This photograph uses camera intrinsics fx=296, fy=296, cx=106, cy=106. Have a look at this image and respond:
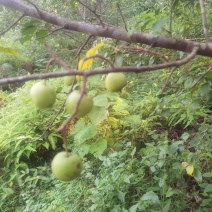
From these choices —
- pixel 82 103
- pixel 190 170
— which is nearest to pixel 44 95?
pixel 82 103

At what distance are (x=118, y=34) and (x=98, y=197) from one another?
1.04m

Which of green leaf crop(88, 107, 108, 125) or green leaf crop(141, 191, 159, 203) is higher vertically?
green leaf crop(88, 107, 108, 125)

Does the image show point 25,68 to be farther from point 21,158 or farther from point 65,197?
point 65,197

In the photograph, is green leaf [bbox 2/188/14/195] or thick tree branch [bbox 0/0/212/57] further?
green leaf [bbox 2/188/14/195]

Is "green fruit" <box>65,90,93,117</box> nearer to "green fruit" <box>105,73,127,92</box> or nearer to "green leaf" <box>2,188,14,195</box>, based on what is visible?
Result: "green fruit" <box>105,73,127,92</box>

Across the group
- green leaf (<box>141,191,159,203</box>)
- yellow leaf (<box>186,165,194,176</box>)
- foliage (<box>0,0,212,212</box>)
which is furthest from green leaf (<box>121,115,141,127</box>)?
yellow leaf (<box>186,165,194,176</box>)

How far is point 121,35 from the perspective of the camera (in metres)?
1.08

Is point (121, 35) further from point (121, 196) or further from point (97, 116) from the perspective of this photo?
point (121, 196)

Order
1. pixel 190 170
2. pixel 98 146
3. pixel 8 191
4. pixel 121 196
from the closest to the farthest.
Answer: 1. pixel 190 170
2. pixel 121 196
3. pixel 98 146
4. pixel 8 191

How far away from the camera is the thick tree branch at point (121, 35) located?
→ 937 mm

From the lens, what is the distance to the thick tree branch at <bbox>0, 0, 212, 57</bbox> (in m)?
0.94

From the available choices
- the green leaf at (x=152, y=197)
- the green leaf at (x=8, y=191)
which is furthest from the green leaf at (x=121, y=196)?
the green leaf at (x=8, y=191)

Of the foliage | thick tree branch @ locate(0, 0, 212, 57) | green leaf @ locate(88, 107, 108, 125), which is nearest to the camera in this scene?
thick tree branch @ locate(0, 0, 212, 57)

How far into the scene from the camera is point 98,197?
1.74 m
